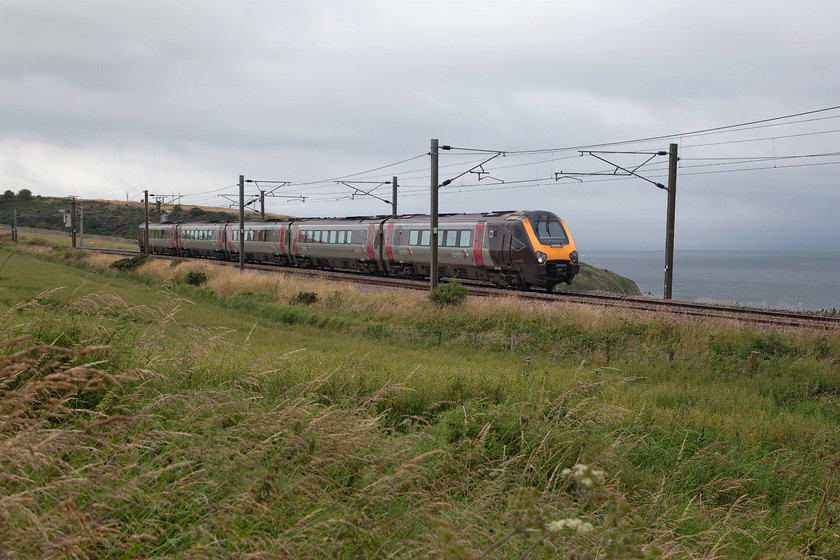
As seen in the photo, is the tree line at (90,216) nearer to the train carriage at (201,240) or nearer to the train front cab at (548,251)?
the train carriage at (201,240)

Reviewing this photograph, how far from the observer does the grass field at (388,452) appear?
3.82 m

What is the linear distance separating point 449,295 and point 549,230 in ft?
23.4

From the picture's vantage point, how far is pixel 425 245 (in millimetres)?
30203

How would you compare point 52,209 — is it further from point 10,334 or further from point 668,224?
point 10,334

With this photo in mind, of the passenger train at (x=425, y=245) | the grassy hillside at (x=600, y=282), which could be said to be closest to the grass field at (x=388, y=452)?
the passenger train at (x=425, y=245)

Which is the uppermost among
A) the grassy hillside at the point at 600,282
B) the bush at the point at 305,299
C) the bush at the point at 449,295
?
the bush at the point at 449,295

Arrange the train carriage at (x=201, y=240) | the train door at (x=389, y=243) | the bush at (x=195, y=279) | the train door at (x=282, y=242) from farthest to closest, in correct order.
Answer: the train carriage at (x=201, y=240)
the train door at (x=282, y=242)
the train door at (x=389, y=243)
the bush at (x=195, y=279)

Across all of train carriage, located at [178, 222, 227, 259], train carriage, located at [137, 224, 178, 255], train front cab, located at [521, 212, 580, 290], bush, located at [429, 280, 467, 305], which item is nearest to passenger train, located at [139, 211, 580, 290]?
train front cab, located at [521, 212, 580, 290]

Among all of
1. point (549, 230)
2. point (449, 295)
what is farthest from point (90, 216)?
point (449, 295)

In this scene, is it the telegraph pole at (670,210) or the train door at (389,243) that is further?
the train door at (389,243)

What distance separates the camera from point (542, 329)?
1712cm

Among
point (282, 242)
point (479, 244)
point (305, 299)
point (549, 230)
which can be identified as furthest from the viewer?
point (282, 242)

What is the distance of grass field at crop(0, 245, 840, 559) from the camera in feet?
12.5

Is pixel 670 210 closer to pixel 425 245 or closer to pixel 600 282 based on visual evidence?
pixel 425 245
